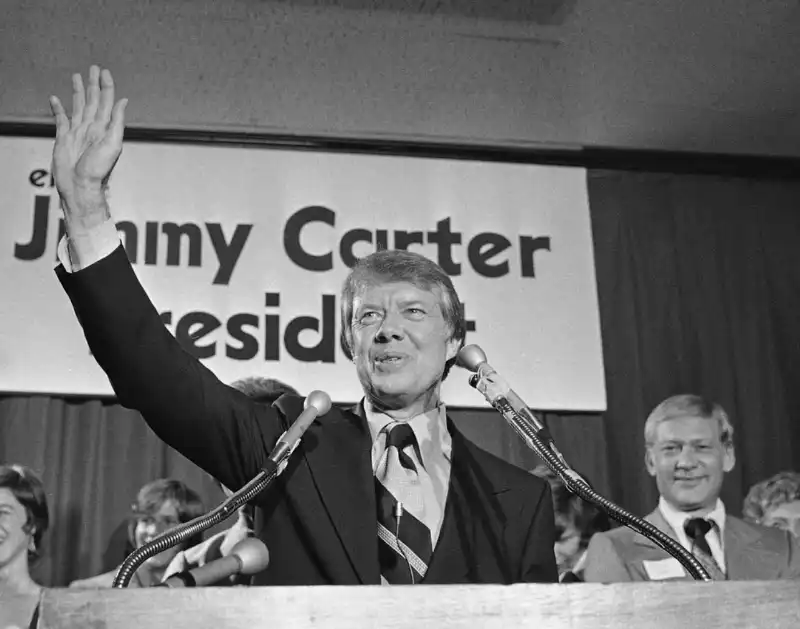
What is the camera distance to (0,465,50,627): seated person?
2988 millimetres

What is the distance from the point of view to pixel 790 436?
196 inches

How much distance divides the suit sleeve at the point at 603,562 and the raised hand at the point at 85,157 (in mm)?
1913

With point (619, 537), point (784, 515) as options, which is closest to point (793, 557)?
point (619, 537)

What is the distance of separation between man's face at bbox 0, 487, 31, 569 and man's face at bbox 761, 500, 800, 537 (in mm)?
2341

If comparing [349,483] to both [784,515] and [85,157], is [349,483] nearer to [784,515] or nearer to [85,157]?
[85,157]

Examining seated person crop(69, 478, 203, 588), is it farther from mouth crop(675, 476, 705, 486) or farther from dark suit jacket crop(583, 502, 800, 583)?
mouth crop(675, 476, 705, 486)

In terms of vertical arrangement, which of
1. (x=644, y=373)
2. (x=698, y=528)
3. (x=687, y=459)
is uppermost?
(x=644, y=373)

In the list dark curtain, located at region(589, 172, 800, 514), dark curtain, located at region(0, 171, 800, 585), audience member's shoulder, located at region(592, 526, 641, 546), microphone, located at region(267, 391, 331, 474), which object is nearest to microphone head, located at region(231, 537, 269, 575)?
microphone, located at region(267, 391, 331, 474)

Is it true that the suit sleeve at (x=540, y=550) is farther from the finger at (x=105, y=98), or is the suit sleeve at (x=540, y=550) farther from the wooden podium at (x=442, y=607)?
the finger at (x=105, y=98)

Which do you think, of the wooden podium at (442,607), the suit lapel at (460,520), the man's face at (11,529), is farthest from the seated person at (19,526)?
the wooden podium at (442,607)

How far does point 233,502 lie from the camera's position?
4.19ft

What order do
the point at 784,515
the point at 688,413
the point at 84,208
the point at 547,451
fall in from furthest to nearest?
the point at 784,515
the point at 688,413
the point at 547,451
the point at 84,208

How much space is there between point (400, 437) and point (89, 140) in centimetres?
64

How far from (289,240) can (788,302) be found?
2.55m
